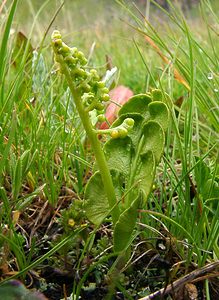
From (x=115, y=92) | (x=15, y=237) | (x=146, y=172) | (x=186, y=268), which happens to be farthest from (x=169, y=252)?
(x=115, y=92)

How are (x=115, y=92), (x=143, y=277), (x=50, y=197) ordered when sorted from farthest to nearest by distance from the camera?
(x=115, y=92)
(x=50, y=197)
(x=143, y=277)

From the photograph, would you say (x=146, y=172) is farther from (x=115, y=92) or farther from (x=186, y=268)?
(x=115, y=92)

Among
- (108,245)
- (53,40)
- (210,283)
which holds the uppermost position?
(53,40)

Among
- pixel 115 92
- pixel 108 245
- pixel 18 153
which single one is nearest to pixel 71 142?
pixel 18 153

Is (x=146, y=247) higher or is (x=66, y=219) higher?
(x=66, y=219)

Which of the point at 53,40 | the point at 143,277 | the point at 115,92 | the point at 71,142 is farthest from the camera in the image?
the point at 115,92

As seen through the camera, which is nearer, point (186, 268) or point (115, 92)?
point (186, 268)

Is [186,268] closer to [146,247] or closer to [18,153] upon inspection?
[146,247]
